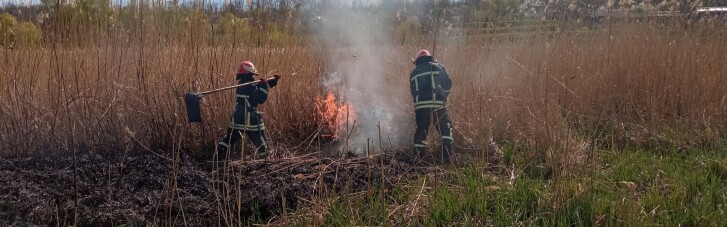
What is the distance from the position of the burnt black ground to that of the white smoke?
4.57 ft

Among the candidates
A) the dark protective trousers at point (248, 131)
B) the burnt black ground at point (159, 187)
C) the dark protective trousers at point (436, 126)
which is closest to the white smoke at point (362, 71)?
the dark protective trousers at point (436, 126)

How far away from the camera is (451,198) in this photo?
3.56 m

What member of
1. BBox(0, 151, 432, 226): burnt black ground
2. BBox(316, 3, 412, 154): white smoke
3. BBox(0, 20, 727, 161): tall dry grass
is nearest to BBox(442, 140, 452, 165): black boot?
BBox(0, 20, 727, 161): tall dry grass

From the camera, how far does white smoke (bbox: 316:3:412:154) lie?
6.28m

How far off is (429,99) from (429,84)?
0.11m

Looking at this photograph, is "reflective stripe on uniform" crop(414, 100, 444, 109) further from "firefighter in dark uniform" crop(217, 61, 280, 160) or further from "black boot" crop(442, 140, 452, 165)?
"firefighter in dark uniform" crop(217, 61, 280, 160)

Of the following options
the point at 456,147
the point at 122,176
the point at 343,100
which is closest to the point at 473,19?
the point at 343,100

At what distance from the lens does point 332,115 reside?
5.78m

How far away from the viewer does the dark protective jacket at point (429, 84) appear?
16.3 ft

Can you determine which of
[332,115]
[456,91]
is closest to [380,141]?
[332,115]

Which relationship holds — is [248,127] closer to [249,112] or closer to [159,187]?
[249,112]

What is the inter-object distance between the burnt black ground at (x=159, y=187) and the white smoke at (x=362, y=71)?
139cm

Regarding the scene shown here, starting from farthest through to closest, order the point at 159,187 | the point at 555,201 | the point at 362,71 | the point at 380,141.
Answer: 1. the point at 362,71
2. the point at 159,187
3. the point at 380,141
4. the point at 555,201

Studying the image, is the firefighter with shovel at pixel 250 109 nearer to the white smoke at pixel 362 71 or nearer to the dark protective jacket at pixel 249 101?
the dark protective jacket at pixel 249 101
